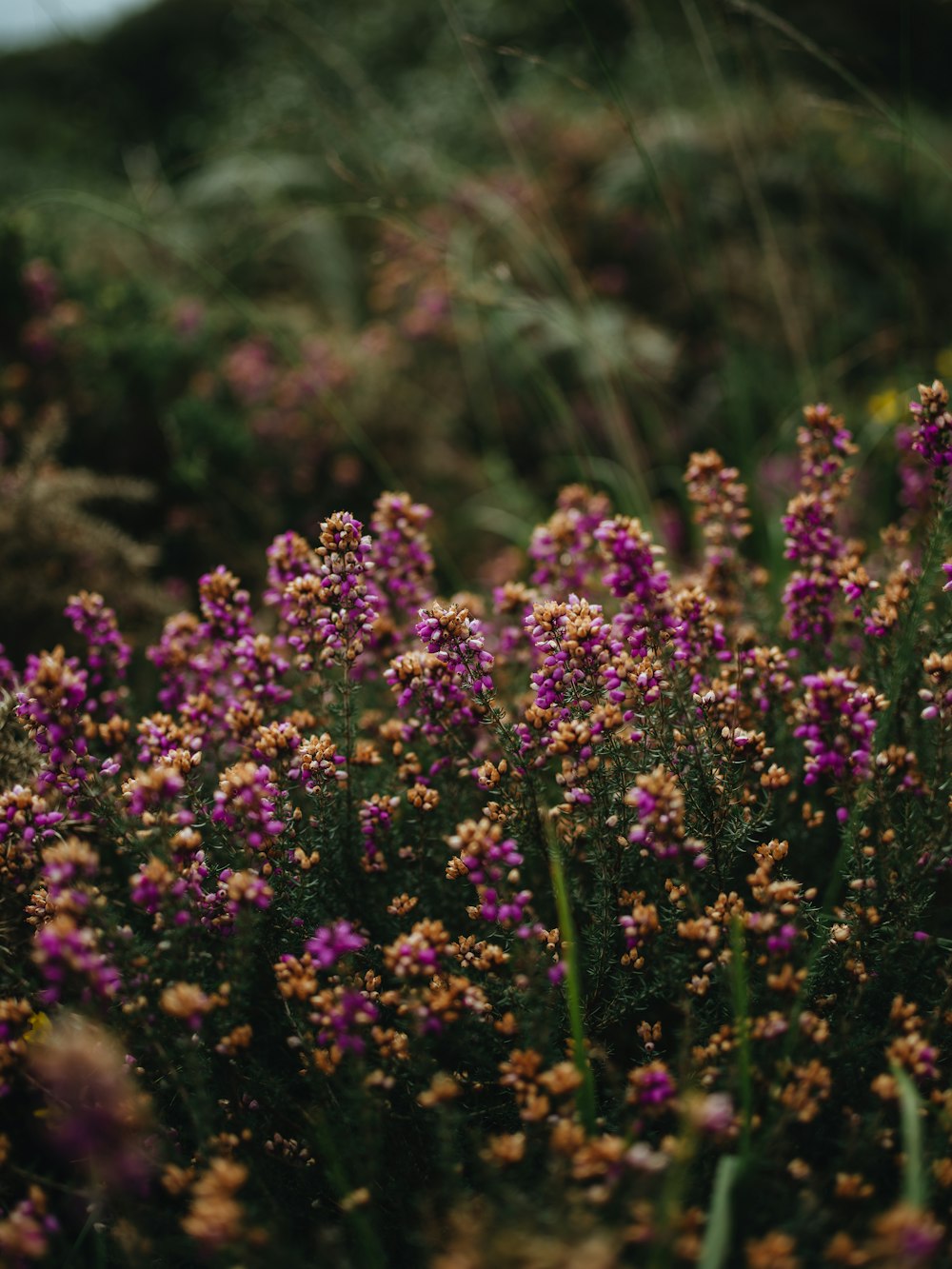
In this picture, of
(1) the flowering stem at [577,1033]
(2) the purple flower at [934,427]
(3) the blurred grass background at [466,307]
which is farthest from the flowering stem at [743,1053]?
(3) the blurred grass background at [466,307]

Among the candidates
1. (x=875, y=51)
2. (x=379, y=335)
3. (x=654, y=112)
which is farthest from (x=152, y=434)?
(x=875, y=51)

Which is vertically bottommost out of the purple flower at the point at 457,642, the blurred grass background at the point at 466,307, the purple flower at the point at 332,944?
the purple flower at the point at 332,944

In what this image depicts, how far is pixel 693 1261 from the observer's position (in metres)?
1.31

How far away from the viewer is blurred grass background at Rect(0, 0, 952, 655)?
10.9ft

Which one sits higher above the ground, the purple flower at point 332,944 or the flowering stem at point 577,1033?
the purple flower at point 332,944

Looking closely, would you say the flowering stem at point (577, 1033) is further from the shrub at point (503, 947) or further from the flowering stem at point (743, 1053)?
the flowering stem at point (743, 1053)

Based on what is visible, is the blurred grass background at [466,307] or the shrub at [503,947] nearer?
the shrub at [503,947]

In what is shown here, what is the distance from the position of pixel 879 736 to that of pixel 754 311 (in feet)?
15.8

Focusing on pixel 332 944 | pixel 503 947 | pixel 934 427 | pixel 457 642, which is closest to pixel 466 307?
pixel 934 427

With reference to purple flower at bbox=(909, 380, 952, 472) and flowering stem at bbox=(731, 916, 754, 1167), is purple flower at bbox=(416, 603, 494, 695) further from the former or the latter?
purple flower at bbox=(909, 380, 952, 472)

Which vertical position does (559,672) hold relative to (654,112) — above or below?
below

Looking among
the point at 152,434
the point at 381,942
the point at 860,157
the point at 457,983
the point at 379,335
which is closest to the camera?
the point at 457,983

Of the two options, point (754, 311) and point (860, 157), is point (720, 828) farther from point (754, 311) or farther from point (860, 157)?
point (860, 157)

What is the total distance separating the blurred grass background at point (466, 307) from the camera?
3.34 meters
